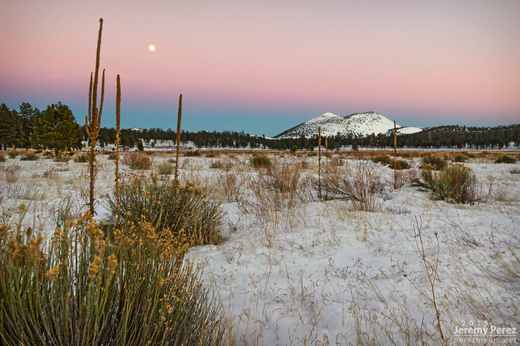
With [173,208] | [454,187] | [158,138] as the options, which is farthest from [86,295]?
[158,138]

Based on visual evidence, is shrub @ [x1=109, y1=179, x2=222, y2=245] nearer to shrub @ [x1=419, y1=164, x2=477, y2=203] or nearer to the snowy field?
the snowy field

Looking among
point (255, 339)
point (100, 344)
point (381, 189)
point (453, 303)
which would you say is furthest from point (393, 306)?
point (381, 189)

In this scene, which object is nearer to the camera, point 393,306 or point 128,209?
point 393,306

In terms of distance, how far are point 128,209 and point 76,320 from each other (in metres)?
2.63

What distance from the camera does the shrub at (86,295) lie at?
3.38 ft

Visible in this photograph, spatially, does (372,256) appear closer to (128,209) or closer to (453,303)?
(453,303)

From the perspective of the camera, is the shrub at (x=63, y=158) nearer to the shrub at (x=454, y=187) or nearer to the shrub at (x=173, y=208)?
the shrub at (x=173, y=208)

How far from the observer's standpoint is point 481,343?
1.60 meters

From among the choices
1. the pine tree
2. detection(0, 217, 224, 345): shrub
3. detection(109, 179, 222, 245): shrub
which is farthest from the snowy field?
the pine tree

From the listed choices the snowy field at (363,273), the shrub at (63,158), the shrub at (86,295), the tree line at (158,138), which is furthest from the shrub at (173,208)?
the tree line at (158,138)

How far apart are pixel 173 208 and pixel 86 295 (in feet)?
7.56

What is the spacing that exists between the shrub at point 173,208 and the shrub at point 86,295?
1.89 metres

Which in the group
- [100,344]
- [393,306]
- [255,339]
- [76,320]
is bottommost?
[255,339]

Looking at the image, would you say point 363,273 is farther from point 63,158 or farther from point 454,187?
point 63,158
